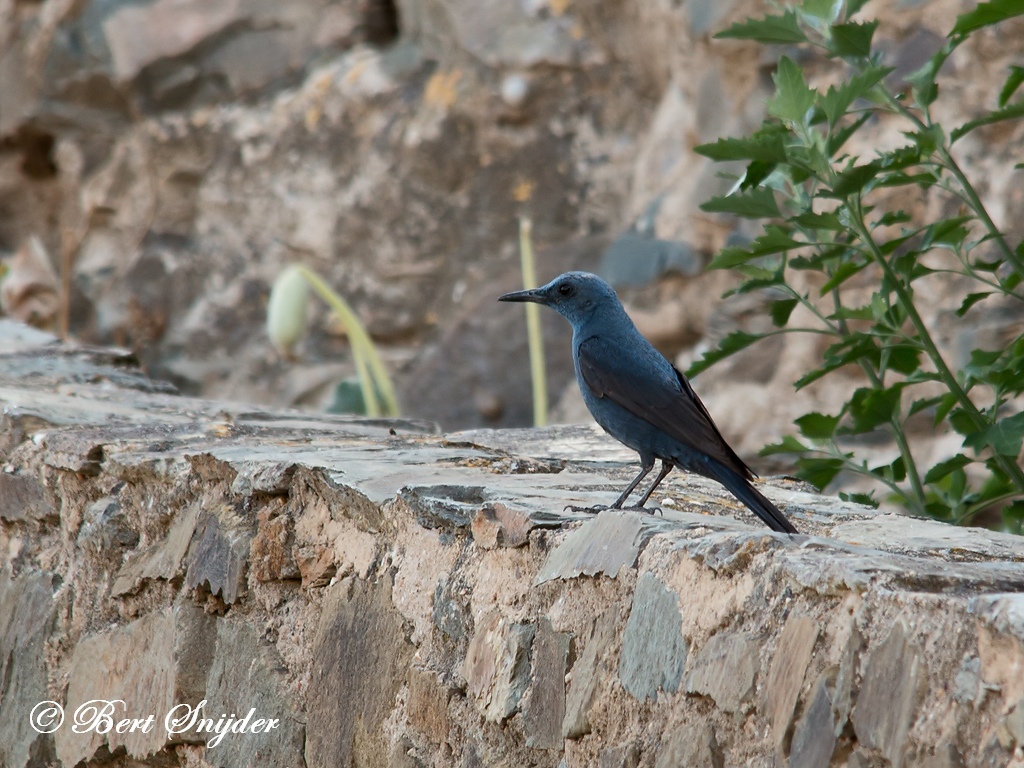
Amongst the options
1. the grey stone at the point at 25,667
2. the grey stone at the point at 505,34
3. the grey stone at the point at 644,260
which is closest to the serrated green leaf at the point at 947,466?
the grey stone at the point at 25,667

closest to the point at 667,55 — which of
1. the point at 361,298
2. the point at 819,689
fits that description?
the point at 361,298

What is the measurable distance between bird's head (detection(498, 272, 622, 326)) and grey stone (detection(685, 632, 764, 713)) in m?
1.05

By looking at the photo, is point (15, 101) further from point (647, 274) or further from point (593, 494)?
point (593, 494)

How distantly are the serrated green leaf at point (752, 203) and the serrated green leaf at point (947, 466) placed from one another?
494 millimetres

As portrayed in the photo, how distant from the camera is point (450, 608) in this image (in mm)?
1625

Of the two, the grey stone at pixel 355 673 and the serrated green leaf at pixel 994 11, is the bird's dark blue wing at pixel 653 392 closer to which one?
the grey stone at pixel 355 673

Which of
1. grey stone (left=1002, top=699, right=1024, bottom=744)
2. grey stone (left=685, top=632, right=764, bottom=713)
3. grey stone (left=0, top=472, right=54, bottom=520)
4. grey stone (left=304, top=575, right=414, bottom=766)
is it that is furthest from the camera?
grey stone (left=0, top=472, right=54, bottom=520)

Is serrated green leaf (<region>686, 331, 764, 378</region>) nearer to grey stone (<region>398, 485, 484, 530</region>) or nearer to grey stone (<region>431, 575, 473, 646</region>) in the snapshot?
grey stone (<region>398, 485, 484, 530</region>)

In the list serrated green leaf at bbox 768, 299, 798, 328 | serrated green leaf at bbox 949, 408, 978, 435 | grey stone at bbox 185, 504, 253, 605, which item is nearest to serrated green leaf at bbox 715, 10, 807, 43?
serrated green leaf at bbox 768, 299, 798, 328

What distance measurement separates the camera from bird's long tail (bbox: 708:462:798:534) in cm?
166

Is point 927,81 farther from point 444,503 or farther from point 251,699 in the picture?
point 251,699

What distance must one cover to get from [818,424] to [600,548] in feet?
2.71

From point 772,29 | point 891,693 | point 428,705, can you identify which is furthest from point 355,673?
point 772,29

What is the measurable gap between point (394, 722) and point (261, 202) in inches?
175
